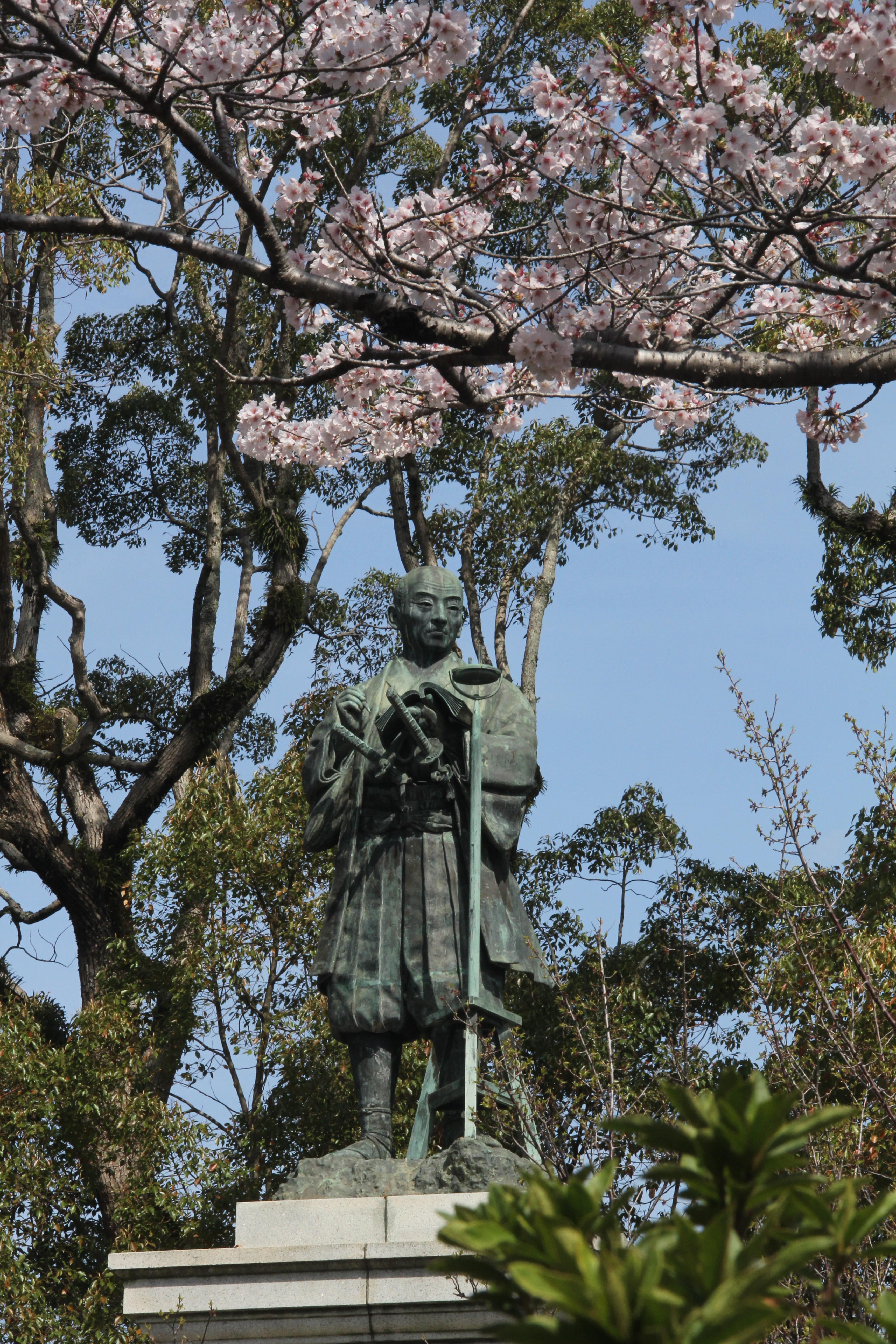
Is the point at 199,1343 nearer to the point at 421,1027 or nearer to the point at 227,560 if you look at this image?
the point at 421,1027

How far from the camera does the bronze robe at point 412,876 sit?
17.4ft

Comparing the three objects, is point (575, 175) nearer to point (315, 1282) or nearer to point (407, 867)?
point (407, 867)

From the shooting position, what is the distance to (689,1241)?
4.27 ft

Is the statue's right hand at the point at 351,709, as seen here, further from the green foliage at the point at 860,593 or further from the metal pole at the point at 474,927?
the green foliage at the point at 860,593

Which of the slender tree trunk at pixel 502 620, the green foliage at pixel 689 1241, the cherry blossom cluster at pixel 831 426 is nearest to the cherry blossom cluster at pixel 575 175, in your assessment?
the cherry blossom cluster at pixel 831 426

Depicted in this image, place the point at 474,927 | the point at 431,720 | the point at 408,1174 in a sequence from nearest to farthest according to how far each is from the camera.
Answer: the point at 408,1174 < the point at 474,927 < the point at 431,720

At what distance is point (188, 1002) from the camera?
10.8m

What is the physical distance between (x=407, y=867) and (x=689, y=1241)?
13.8 ft

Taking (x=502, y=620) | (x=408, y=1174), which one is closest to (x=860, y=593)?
(x=502, y=620)

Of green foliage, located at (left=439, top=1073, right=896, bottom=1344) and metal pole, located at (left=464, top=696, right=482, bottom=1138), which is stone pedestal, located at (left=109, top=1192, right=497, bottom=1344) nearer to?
metal pole, located at (left=464, top=696, right=482, bottom=1138)

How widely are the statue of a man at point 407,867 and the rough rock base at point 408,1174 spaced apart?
237 millimetres

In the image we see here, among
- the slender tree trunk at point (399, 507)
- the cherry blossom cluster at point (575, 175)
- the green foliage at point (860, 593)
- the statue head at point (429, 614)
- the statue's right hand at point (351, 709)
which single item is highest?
the slender tree trunk at point (399, 507)

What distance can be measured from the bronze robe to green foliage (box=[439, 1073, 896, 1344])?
3.79 metres

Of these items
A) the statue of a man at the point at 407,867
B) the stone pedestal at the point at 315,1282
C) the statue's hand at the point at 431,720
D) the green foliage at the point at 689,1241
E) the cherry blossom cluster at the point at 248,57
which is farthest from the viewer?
the statue's hand at the point at 431,720
